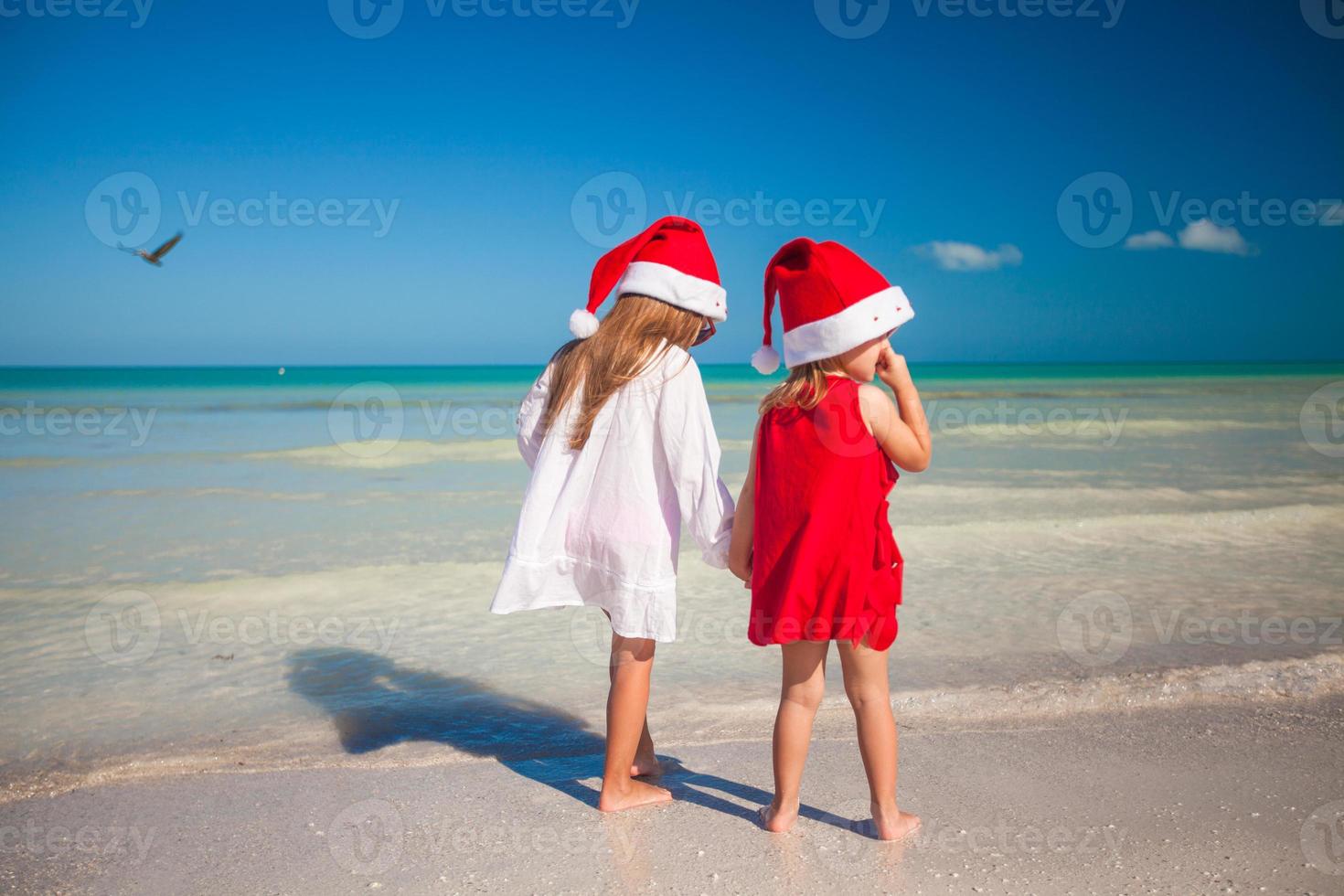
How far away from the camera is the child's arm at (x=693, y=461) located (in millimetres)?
2578

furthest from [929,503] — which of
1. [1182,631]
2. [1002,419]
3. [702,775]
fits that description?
[1002,419]

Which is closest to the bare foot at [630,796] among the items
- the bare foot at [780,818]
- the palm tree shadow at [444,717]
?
the palm tree shadow at [444,717]

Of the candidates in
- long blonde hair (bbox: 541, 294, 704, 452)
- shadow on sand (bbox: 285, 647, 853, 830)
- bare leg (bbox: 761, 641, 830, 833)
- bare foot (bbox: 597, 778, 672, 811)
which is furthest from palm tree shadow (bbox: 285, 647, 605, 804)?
long blonde hair (bbox: 541, 294, 704, 452)

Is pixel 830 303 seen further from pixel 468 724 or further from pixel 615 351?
pixel 468 724

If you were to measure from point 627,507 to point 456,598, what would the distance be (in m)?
3.01

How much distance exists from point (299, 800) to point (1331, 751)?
351 centimetres

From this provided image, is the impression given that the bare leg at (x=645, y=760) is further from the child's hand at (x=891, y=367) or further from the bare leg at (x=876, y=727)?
the child's hand at (x=891, y=367)

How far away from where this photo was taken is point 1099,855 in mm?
2379

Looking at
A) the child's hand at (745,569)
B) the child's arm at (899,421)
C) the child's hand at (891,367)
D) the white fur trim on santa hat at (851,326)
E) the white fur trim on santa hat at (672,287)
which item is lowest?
the child's hand at (745,569)

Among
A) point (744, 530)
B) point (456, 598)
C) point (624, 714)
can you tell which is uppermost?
point (744, 530)

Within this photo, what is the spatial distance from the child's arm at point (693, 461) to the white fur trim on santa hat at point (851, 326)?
329 millimetres

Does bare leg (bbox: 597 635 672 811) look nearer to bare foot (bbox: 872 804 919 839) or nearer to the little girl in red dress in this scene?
the little girl in red dress

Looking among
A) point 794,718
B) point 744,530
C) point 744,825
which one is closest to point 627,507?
point 744,530

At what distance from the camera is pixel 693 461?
2.58 meters
